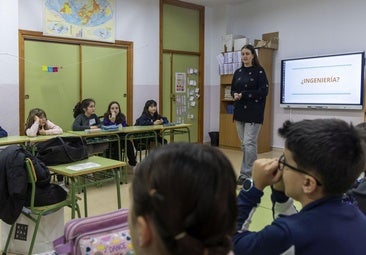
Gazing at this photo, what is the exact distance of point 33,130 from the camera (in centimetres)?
427

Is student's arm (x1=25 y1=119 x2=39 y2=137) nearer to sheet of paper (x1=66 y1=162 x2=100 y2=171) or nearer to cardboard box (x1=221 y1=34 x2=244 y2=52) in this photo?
sheet of paper (x1=66 y1=162 x2=100 y2=171)

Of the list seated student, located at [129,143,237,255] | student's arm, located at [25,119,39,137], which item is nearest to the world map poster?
student's arm, located at [25,119,39,137]

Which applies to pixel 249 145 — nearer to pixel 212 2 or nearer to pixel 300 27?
pixel 300 27

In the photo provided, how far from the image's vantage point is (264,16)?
701 cm

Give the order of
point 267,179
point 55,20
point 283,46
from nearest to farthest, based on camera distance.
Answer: point 267,179 → point 55,20 → point 283,46

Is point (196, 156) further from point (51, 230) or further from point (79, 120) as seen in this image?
point (79, 120)

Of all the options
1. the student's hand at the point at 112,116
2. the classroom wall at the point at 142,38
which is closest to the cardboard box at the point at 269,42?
the classroom wall at the point at 142,38

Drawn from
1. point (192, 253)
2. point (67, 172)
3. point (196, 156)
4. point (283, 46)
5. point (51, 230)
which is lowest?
point (51, 230)

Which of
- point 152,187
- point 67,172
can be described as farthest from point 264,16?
point 152,187

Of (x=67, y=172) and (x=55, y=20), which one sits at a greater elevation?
(x=55, y=20)

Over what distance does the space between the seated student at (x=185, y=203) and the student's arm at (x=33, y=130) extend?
3.97m

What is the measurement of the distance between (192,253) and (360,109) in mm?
5843

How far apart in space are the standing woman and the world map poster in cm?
270

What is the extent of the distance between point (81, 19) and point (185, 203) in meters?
5.74
